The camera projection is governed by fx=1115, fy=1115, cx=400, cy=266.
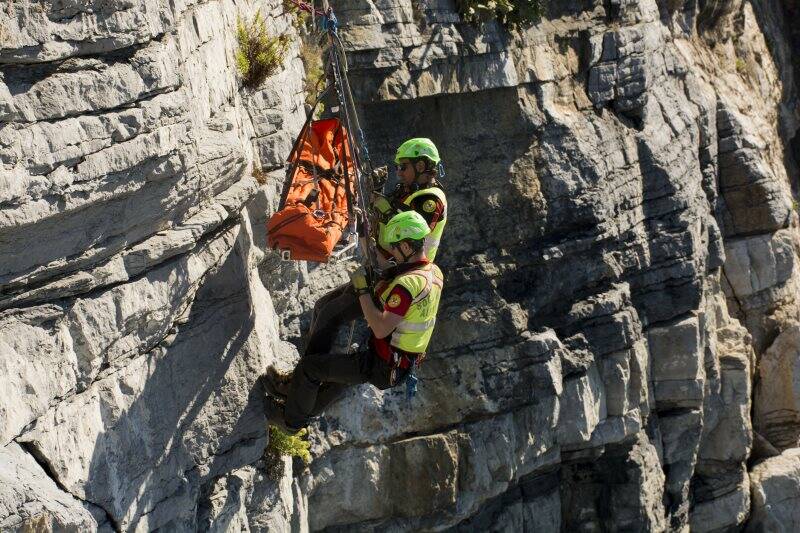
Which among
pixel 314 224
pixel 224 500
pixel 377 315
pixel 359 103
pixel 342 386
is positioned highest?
pixel 359 103

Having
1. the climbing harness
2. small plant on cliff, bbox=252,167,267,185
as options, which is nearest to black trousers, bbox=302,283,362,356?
the climbing harness

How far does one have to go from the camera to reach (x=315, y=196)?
10.8 m

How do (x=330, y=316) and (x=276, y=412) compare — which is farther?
(x=276, y=412)

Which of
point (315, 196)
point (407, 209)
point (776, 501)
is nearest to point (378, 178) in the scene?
point (407, 209)

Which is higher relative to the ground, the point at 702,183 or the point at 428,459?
the point at 702,183

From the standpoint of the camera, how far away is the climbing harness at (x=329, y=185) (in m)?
10.2

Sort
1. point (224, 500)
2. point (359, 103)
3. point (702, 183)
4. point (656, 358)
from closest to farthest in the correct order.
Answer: point (224, 500)
point (359, 103)
point (656, 358)
point (702, 183)

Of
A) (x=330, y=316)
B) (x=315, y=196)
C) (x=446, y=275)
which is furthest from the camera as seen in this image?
(x=446, y=275)

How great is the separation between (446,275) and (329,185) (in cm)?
591

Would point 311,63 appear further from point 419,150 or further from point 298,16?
point 419,150

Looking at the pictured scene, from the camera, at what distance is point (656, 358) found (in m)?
19.1

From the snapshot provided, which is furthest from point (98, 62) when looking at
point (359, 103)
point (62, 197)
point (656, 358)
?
point (656, 358)

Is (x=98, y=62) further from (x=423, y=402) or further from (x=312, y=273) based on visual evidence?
(x=423, y=402)

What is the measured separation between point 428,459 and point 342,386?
187 inches
